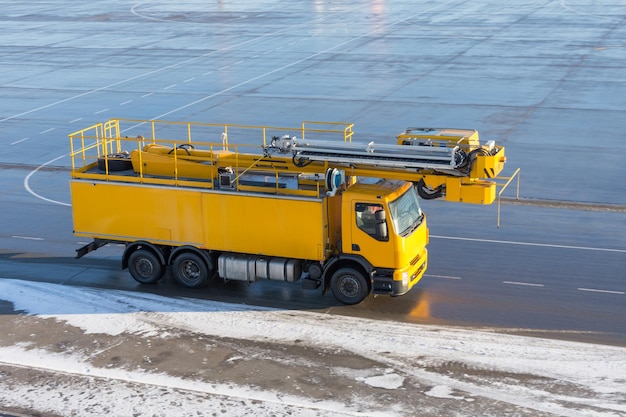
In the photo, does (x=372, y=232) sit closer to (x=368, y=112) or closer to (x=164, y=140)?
(x=164, y=140)

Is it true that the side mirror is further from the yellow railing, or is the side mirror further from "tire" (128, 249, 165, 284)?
"tire" (128, 249, 165, 284)

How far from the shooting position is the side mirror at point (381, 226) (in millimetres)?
20812

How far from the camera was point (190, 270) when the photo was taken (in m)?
22.8

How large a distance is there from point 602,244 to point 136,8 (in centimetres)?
6770

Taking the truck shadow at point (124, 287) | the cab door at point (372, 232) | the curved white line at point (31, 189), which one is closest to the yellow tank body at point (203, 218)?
the cab door at point (372, 232)

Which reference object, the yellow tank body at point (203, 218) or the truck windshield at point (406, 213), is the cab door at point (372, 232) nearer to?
the truck windshield at point (406, 213)

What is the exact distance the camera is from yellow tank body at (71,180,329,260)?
Answer: 2132 centimetres

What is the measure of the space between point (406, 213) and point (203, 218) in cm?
477

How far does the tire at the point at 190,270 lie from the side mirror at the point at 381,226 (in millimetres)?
4408

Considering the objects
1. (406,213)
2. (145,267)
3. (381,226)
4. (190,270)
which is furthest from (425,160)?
(145,267)

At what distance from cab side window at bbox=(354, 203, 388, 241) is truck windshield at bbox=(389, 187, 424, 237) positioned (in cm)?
33

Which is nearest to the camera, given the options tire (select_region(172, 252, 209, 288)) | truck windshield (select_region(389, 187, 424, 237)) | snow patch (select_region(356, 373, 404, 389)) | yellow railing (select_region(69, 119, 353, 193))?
snow patch (select_region(356, 373, 404, 389))

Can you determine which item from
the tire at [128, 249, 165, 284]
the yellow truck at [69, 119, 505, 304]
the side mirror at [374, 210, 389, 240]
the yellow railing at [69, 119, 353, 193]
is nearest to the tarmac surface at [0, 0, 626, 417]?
the tire at [128, 249, 165, 284]

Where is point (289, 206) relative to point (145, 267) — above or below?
above
